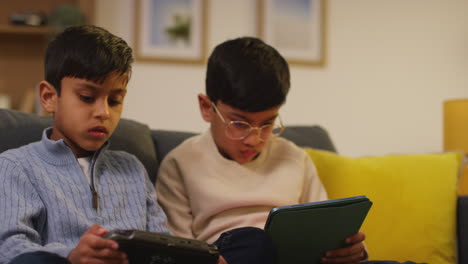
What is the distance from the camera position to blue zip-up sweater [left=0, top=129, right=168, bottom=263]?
3.17ft

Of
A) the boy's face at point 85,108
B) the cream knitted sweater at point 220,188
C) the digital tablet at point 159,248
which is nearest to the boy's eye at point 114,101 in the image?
the boy's face at point 85,108

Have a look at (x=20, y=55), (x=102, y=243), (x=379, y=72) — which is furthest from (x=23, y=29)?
(x=102, y=243)

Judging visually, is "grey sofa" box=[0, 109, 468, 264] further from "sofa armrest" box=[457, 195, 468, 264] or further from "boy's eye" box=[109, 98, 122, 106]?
"boy's eye" box=[109, 98, 122, 106]

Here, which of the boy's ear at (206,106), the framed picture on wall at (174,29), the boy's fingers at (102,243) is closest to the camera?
the boy's fingers at (102,243)

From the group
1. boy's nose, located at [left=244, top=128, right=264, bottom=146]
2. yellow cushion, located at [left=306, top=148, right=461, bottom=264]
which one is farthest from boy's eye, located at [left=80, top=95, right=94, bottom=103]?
yellow cushion, located at [left=306, top=148, right=461, bottom=264]

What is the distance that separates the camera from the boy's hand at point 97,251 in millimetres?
853

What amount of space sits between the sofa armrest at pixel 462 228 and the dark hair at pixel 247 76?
0.68m

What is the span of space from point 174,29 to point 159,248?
7.15 ft

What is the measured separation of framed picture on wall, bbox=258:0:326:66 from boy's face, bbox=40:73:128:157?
6.27ft

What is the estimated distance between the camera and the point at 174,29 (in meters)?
2.90

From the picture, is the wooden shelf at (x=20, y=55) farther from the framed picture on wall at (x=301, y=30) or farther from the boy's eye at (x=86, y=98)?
the boy's eye at (x=86, y=98)

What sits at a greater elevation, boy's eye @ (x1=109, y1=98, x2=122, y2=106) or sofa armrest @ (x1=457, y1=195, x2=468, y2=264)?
boy's eye @ (x1=109, y1=98, x2=122, y2=106)

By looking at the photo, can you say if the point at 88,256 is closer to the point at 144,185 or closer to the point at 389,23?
the point at 144,185

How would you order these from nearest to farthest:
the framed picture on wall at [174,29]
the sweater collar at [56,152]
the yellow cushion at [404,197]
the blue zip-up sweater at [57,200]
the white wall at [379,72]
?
the blue zip-up sweater at [57,200] < the sweater collar at [56,152] < the yellow cushion at [404,197] < the framed picture on wall at [174,29] < the white wall at [379,72]
